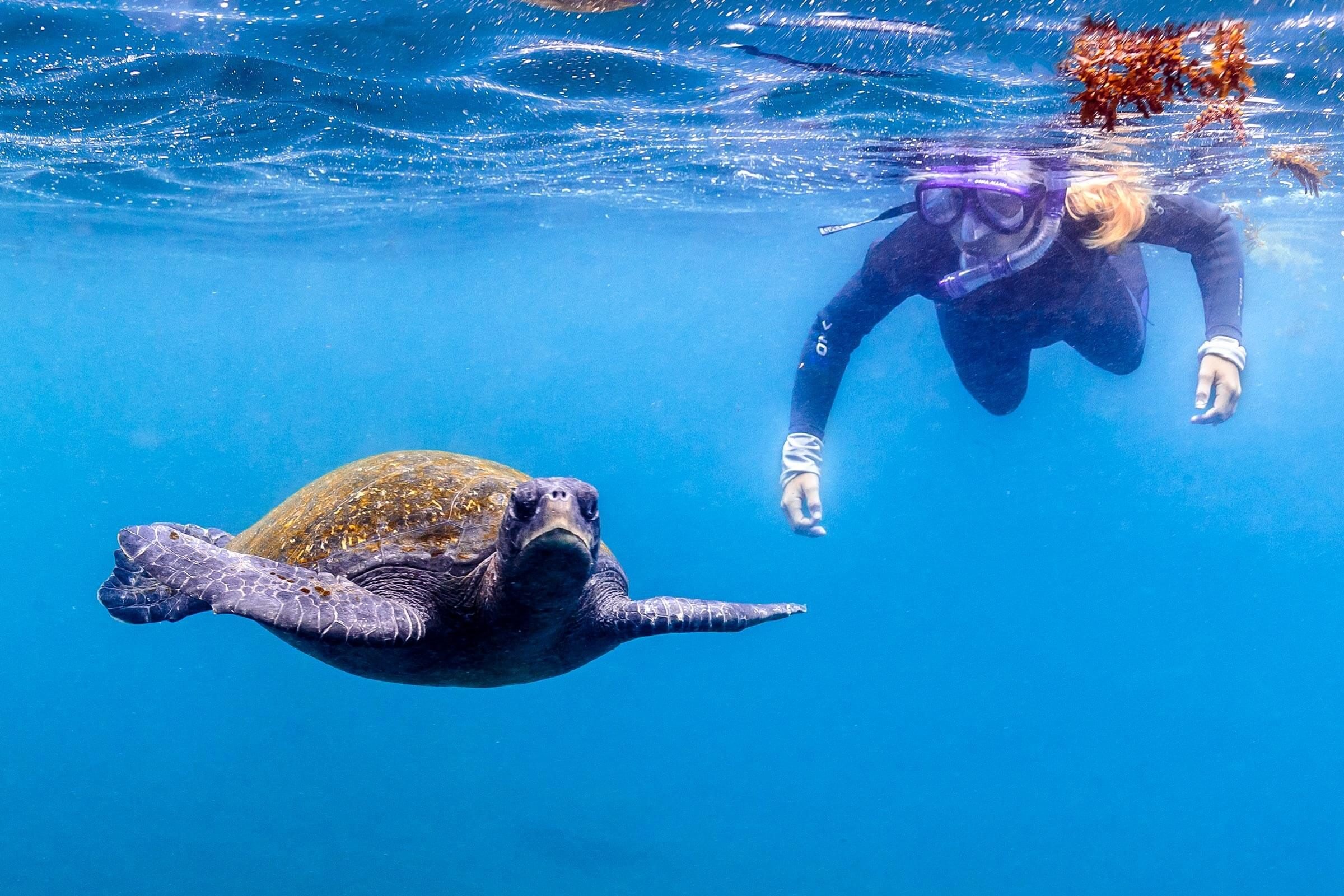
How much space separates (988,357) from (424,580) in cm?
801

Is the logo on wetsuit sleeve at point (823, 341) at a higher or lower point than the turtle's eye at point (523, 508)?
higher

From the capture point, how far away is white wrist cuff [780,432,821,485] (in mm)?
8859

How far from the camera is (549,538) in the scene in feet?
11.4

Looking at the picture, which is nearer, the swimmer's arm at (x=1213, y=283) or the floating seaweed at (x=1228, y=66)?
the floating seaweed at (x=1228, y=66)

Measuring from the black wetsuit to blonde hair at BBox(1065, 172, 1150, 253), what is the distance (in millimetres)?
103

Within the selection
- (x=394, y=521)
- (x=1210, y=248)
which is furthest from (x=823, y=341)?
(x=394, y=521)

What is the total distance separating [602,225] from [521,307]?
91.7 ft

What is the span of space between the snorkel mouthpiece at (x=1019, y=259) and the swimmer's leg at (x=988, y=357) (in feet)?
3.06

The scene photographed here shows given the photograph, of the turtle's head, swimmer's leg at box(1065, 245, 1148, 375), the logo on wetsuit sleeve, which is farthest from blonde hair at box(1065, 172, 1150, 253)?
the turtle's head

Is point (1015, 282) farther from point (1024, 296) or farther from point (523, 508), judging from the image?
point (523, 508)

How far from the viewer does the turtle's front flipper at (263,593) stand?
354 centimetres

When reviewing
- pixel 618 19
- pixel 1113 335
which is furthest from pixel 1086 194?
pixel 618 19

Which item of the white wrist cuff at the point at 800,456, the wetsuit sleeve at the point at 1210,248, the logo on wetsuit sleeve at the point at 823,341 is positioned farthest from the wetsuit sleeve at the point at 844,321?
the wetsuit sleeve at the point at 1210,248

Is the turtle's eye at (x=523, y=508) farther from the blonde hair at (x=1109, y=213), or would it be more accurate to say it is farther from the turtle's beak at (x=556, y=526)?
the blonde hair at (x=1109, y=213)
